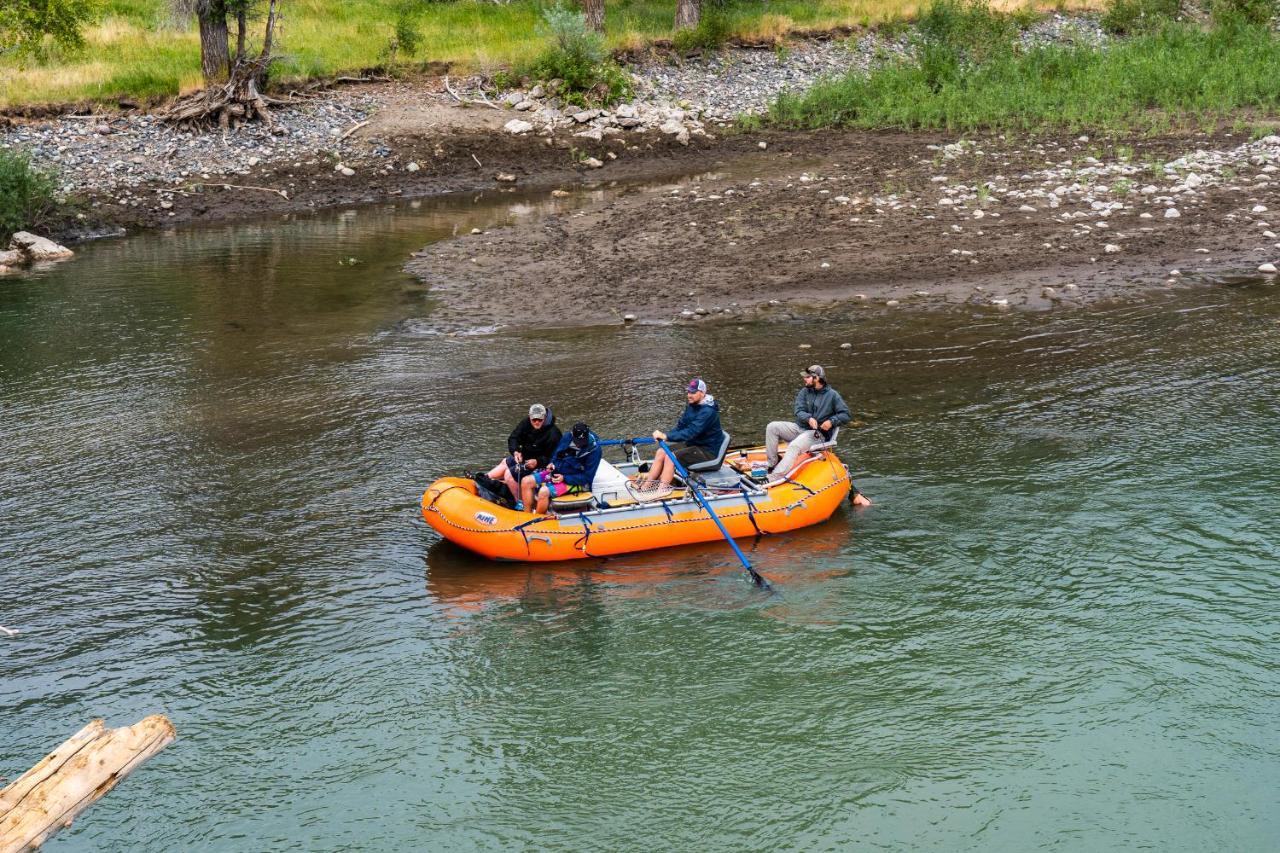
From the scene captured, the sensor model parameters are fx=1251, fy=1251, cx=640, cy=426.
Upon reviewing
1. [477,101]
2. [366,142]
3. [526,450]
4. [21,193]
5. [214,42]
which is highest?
[214,42]

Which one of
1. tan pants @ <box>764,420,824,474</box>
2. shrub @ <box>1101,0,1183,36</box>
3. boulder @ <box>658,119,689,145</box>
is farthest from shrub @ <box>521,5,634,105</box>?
tan pants @ <box>764,420,824,474</box>

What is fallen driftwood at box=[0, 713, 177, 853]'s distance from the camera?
5848 mm

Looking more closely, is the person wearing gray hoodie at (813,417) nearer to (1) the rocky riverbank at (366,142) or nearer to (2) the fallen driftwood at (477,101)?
(1) the rocky riverbank at (366,142)

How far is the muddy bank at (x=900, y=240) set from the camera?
20906mm

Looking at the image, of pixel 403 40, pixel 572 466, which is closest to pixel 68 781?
pixel 572 466

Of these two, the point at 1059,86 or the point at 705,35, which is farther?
the point at 705,35

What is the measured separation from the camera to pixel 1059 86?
31.7m

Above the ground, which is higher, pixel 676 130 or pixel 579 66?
pixel 579 66

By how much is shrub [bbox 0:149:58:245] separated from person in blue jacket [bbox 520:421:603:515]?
18680 mm

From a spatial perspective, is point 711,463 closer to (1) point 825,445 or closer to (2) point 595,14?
(1) point 825,445

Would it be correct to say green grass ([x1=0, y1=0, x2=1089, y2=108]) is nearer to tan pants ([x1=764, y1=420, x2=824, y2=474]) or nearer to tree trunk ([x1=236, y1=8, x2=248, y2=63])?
tree trunk ([x1=236, y1=8, x2=248, y2=63])

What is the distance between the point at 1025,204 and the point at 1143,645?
14464 mm

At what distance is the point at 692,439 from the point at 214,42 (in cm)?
2481

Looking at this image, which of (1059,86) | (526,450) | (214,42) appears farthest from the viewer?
(214,42)
